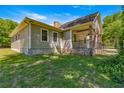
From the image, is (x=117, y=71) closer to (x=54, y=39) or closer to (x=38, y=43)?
(x=38, y=43)

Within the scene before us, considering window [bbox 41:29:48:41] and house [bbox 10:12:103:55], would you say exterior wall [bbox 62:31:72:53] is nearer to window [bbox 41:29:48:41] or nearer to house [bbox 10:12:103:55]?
house [bbox 10:12:103:55]

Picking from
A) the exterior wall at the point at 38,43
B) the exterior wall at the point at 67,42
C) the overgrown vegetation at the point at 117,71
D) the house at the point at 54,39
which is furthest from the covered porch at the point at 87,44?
the overgrown vegetation at the point at 117,71

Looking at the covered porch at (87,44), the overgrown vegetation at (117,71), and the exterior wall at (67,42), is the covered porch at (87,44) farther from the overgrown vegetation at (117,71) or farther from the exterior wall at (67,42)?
the overgrown vegetation at (117,71)

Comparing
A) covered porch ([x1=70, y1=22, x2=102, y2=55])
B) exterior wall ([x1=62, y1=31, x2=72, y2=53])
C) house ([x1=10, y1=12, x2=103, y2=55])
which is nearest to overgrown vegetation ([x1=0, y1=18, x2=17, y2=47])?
house ([x1=10, y1=12, x2=103, y2=55])

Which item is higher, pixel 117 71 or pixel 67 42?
pixel 67 42

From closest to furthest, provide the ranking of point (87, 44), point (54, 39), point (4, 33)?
point (87, 44)
point (54, 39)
point (4, 33)

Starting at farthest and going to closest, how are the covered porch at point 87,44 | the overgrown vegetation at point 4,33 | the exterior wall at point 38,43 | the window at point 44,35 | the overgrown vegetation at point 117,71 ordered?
1. the overgrown vegetation at point 4,33
2. the covered porch at point 87,44
3. the window at point 44,35
4. the exterior wall at point 38,43
5. the overgrown vegetation at point 117,71

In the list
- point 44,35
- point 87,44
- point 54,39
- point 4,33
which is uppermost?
point 4,33

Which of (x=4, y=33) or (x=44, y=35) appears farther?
(x=4, y=33)

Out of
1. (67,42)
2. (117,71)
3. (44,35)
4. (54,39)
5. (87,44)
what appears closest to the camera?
(117,71)

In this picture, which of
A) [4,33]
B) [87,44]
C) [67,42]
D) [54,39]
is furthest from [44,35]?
[4,33]
